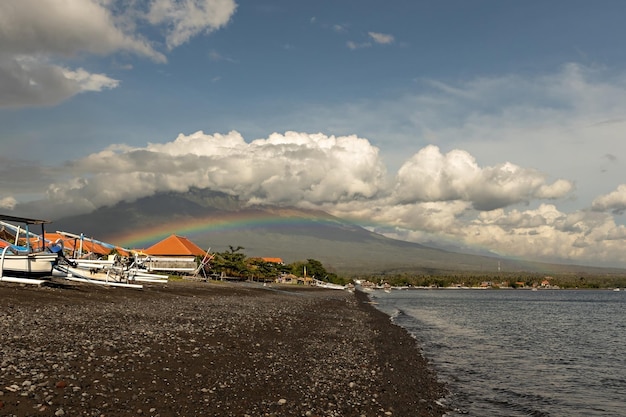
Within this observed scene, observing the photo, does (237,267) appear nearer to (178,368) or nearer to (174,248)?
(174,248)

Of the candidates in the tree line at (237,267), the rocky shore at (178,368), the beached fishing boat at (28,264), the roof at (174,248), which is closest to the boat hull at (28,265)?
the beached fishing boat at (28,264)

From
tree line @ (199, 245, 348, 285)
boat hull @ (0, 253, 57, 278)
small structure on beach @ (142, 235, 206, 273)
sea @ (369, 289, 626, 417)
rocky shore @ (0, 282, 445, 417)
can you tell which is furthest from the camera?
small structure on beach @ (142, 235, 206, 273)

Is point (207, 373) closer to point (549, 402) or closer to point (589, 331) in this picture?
point (549, 402)

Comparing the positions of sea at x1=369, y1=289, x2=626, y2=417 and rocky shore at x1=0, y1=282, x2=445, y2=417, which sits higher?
rocky shore at x1=0, y1=282, x2=445, y2=417

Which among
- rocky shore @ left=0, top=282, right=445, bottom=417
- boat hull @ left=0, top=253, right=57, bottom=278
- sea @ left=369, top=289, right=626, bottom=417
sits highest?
boat hull @ left=0, top=253, right=57, bottom=278

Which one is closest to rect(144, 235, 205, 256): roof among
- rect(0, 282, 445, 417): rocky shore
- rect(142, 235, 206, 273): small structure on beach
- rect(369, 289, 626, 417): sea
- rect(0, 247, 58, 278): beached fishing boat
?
rect(142, 235, 206, 273): small structure on beach

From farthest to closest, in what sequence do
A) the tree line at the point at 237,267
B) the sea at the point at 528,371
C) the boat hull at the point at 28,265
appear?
1. the tree line at the point at 237,267
2. the boat hull at the point at 28,265
3. the sea at the point at 528,371

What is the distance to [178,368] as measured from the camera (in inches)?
612

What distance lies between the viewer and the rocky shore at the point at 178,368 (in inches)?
461

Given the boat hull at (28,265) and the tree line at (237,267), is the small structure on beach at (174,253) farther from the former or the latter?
the boat hull at (28,265)

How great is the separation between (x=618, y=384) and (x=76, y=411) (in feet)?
84.7

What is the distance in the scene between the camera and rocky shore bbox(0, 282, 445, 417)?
1171 centimetres

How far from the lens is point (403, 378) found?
70.3 feet

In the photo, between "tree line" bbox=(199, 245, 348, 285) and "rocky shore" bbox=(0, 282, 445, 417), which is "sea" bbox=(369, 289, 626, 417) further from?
"tree line" bbox=(199, 245, 348, 285)
